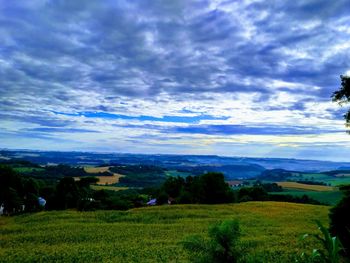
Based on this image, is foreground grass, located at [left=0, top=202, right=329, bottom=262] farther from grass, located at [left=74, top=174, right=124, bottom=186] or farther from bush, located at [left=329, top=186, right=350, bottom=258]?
grass, located at [left=74, top=174, right=124, bottom=186]

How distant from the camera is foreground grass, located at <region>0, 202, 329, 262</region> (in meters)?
23.1

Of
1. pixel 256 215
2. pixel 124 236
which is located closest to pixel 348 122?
pixel 124 236

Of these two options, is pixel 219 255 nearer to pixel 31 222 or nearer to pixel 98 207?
pixel 31 222

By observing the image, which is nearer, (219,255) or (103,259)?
(219,255)

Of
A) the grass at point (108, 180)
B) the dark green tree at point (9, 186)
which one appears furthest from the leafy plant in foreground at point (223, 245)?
the grass at point (108, 180)

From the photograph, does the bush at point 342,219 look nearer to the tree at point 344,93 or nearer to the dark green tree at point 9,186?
the tree at point 344,93

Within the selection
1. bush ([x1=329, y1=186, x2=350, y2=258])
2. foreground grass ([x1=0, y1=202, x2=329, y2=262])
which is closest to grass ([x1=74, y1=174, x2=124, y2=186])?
foreground grass ([x1=0, y1=202, x2=329, y2=262])

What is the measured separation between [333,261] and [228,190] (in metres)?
54.2

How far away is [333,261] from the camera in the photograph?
8.89 meters

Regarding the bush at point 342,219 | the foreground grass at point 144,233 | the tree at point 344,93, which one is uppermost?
the tree at point 344,93

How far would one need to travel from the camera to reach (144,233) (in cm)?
3170

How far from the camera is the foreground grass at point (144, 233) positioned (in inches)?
909

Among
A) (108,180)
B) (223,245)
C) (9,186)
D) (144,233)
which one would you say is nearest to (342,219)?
(223,245)

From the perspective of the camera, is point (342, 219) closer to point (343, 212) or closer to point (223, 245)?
point (343, 212)
